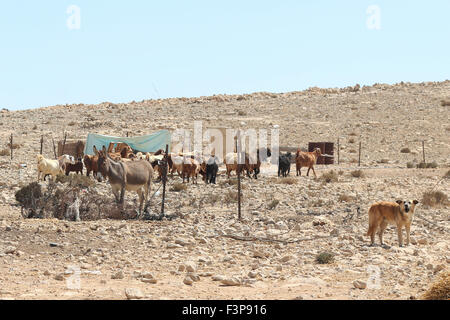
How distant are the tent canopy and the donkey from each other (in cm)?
1395

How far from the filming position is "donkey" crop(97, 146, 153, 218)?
615 inches

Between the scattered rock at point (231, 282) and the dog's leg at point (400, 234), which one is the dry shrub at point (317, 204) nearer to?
the dog's leg at point (400, 234)

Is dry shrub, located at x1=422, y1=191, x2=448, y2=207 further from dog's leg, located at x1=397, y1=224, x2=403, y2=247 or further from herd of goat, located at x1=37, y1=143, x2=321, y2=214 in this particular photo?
dog's leg, located at x1=397, y1=224, x2=403, y2=247

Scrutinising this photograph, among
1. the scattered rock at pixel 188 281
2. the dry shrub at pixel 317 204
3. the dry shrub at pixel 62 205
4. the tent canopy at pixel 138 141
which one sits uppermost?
the tent canopy at pixel 138 141

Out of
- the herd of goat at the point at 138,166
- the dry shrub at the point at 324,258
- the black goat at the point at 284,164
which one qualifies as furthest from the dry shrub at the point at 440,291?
the black goat at the point at 284,164

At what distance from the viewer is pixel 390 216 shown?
12141 mm

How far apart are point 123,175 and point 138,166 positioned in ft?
3.22

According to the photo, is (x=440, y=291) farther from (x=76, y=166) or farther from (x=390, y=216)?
(x=76, y=166)

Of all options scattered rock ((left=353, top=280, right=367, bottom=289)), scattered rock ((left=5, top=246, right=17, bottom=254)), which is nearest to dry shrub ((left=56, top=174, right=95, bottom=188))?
scattered rock ((left=5, top=246, right=17, bottom=254))

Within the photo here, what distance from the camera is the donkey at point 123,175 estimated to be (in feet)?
51.3

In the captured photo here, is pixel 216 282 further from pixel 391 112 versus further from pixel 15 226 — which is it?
pixel 391 112

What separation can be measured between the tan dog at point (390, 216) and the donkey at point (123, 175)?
5.53 meters

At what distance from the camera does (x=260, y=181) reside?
25.8m
